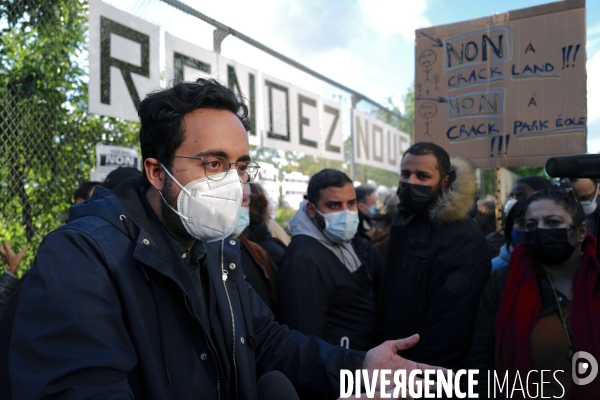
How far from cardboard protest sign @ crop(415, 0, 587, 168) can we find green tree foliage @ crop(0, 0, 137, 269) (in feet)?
9.27

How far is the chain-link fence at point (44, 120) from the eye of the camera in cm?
404

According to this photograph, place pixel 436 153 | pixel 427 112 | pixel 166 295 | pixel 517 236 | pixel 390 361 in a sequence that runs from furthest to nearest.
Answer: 1. pixel 427 112
2. pixel 517 236
3. pixel 436 153
4. pixel 390 361
5. pixel 166 295

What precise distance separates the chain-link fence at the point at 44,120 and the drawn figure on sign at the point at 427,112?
257 cm

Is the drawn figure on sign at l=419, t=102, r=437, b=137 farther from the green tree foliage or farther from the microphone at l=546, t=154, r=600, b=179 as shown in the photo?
the microphone at l=546, t=154, r=600, b=179

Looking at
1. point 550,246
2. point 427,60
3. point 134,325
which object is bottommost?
point 134,325

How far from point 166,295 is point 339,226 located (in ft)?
6.93

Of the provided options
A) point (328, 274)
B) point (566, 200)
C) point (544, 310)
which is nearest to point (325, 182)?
point (328, 274)

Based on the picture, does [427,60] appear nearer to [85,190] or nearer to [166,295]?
[85,190]

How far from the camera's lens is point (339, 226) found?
12.3 feet

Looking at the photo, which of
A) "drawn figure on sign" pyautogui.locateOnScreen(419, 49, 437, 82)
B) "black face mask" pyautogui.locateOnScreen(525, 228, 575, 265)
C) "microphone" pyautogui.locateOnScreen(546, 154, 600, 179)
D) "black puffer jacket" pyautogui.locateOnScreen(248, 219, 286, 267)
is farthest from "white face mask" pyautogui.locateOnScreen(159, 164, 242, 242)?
"drawn figure on sign" pyautogui.locateOnScreen(419, 49, 437, 82)

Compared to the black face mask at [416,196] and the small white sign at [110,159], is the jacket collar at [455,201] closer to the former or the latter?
the black face mask at [416,196]

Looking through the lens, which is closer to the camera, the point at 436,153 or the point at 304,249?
the point at 304,249

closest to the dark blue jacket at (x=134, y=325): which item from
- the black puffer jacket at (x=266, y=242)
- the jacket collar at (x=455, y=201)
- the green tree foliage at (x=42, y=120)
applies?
the jacket collar at (x=455, y=201)

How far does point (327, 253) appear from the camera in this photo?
141 inches
